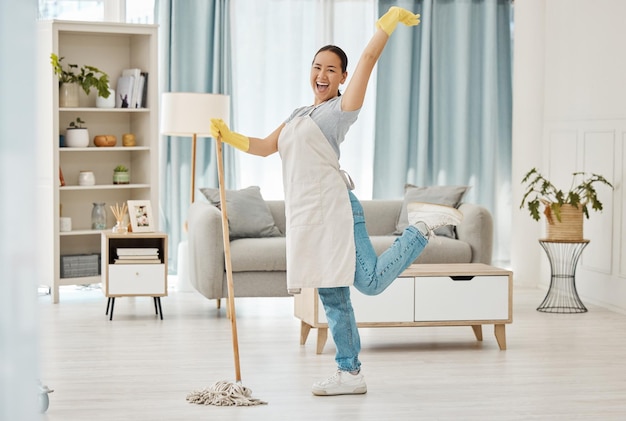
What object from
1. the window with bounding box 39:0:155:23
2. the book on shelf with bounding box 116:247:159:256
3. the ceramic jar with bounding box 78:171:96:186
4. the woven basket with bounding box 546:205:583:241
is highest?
the window with bounding box 39:0:155:23

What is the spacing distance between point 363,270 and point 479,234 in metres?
2.49

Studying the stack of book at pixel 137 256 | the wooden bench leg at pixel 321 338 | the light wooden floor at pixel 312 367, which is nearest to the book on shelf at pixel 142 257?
the stack of book at pixel 137 256

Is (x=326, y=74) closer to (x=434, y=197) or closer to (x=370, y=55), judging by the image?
(x=370, y=55)

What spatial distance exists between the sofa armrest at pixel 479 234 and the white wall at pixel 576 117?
0.85m

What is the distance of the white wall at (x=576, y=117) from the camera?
19.3 ft

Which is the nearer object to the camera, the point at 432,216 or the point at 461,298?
the point at 432,216

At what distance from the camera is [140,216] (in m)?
Answer: 5.65

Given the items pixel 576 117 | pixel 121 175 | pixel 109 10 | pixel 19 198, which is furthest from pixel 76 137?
pixel 19 198

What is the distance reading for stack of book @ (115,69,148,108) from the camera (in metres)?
6.17

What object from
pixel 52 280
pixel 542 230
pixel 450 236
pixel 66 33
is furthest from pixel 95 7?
pixel 542 230

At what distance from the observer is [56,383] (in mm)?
3754

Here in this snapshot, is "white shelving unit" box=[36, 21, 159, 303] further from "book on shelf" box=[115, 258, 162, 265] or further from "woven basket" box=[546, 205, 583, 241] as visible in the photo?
"woven basket" box=[546, 205, 583, 241]

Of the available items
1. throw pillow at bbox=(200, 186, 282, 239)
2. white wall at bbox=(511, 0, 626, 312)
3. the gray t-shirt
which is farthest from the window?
the gray t-shirt

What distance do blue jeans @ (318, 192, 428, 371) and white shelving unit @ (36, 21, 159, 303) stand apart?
2.77m
